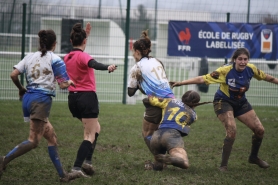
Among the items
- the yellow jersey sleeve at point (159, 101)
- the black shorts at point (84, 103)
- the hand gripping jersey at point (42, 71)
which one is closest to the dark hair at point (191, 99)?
the yellow jersey sleeve at point (159, 101)

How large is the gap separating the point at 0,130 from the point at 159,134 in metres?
4.69

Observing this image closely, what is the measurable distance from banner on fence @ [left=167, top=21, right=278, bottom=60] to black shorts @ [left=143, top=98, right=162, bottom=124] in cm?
843

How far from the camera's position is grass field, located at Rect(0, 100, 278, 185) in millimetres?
7312

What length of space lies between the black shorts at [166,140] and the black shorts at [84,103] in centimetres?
82

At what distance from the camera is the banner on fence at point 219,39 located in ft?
52.9

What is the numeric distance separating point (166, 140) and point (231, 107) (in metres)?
1.69

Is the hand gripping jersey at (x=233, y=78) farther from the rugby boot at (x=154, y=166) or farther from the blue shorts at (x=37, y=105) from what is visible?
the blue shorts at (x=37, y=105)

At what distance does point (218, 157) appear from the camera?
9086 mm

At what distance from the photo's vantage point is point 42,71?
6.86 metres

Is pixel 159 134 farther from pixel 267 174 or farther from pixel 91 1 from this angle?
pixel 91 1

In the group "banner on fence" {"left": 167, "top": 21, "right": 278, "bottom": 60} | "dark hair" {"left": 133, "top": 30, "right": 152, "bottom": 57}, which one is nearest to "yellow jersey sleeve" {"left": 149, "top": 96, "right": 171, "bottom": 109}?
"dark hair" {"left": 133, "top": 30, "right": 152, "bottom": 57}

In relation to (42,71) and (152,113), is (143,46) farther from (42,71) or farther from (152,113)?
(42,71)

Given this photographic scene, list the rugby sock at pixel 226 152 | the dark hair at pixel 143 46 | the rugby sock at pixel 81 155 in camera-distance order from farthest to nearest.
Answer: the rugby sock at pixel 226 152, the dark hair at pixel 143 46, the rugby sock at pixel 81 155

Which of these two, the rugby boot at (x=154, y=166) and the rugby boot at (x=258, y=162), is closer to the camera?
the rugby boot at (x=154, y=166)
